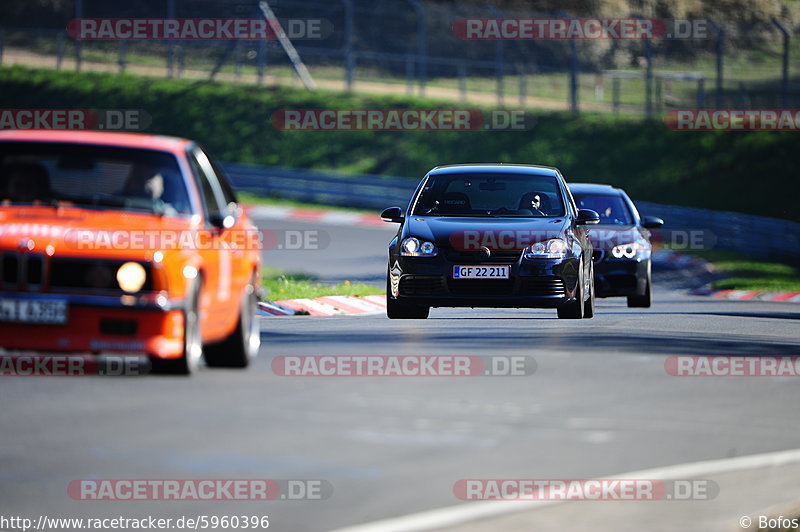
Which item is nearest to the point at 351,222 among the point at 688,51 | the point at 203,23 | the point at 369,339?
the point at 203,23

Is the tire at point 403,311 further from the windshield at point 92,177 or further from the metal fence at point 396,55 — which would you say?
the metal fence at point 396,55

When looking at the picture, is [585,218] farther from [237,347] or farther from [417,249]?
[237,347]

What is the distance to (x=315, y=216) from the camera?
1980 inches

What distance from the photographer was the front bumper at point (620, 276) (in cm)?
1984

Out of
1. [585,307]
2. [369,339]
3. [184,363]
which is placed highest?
[184,363]

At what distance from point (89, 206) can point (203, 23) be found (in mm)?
61601

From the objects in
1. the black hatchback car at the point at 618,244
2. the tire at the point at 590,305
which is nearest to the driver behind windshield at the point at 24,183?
the tire at the point at 590,305

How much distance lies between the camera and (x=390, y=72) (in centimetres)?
6444

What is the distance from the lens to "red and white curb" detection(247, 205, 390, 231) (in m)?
49.1

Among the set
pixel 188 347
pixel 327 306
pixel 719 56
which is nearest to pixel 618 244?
pixel 327 306

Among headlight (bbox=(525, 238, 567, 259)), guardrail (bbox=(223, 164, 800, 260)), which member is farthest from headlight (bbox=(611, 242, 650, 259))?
guardrail (bbox=(223, 164, 800, 260))

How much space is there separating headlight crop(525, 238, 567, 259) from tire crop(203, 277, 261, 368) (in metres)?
5.98

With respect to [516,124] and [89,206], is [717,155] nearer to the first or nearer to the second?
[516,124]

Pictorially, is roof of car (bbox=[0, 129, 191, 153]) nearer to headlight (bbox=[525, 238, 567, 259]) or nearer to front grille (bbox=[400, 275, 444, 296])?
headlight (bbox=[525, 238, 567, 259])
